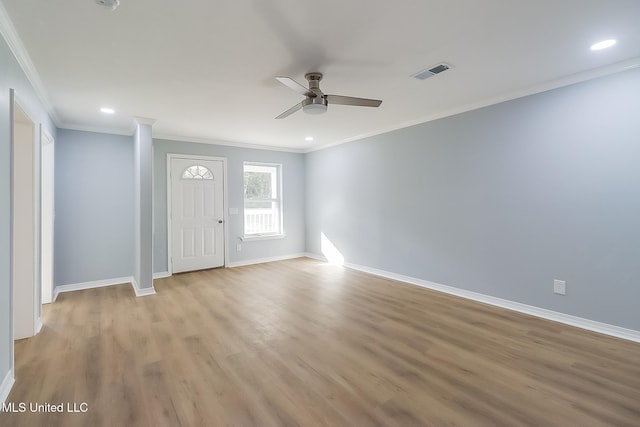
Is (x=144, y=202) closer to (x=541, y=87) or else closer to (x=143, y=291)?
(x=143, y=291)

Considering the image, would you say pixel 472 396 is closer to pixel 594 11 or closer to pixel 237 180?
pixel 594 11

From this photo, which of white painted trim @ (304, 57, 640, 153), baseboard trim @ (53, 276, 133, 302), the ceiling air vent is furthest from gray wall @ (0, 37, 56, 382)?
white painted trim @ (304, 57, 640, 153)

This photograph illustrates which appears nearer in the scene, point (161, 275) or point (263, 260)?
point (161, 275)

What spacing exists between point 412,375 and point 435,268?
2277 millimetres

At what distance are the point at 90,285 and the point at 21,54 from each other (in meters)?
3.44

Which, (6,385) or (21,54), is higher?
(21,54)

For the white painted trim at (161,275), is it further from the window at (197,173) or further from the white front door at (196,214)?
the window at (197,173)

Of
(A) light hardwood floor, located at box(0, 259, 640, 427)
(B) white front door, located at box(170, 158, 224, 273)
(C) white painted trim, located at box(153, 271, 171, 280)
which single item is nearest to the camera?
(A) light hardwood floor, located at box(0, 259, 640, 427)

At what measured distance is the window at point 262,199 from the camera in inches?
241

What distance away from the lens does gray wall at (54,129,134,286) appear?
4.32 meters

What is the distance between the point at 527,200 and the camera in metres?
3.26

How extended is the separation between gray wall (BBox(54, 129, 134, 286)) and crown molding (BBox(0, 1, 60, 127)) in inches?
47.7

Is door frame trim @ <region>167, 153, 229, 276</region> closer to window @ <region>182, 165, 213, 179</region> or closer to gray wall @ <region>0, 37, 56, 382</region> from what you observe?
window @ <region>182, 165, 213, 179</region>

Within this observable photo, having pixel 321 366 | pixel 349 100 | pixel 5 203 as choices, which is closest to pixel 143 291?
pixel 5 203
